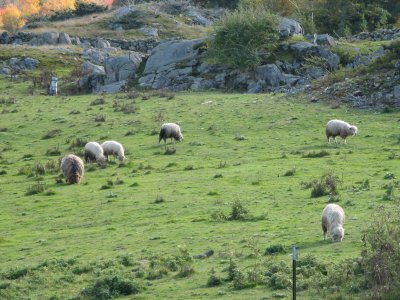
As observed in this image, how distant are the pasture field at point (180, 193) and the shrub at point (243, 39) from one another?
359 inches

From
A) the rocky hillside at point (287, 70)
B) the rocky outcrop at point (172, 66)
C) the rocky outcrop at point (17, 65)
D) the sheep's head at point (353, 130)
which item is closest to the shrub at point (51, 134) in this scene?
the rocky hillside at point (287, 70)

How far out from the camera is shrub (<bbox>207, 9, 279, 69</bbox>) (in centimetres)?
6981

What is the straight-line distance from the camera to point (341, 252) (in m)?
22.4

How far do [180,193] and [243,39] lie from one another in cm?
3925

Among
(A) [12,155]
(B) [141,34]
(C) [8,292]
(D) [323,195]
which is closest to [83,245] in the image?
(C) [8,292]

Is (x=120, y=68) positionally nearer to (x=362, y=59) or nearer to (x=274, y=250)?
(x=362, y=59)

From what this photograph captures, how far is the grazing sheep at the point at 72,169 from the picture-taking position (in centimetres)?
3731

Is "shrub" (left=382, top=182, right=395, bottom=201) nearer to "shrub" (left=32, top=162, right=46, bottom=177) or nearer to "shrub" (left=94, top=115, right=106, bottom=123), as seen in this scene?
"shrub" (left=32, top=162, right=46, bottom=177)

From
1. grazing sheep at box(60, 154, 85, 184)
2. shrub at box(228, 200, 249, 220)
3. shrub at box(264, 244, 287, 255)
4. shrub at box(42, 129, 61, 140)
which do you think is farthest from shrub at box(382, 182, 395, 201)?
shrub at box(42, 129, 61, 140)

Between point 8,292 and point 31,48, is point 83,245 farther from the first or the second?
point 31,48

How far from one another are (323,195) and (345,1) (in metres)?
71.6

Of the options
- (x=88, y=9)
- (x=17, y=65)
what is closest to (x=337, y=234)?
(x=17, y=65)

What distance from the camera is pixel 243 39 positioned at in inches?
2795

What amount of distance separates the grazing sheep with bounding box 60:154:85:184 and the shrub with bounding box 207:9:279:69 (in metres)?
32.9
